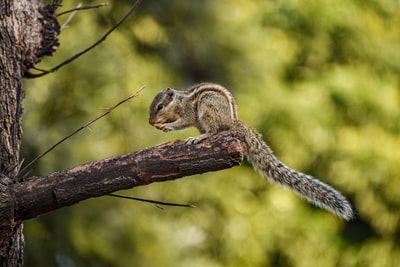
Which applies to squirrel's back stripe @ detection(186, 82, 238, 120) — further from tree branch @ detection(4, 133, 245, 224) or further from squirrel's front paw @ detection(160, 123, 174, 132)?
tree branch @ detection(4, 133, 245, 224)

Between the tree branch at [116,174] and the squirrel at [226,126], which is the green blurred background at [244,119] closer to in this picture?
the squirrel at [226,126]

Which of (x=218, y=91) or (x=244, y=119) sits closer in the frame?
(x=218, y=91)

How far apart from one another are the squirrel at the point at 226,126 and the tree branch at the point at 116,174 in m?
0.22

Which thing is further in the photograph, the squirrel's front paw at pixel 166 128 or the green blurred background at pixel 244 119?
the green blurred background at pixel 244 119

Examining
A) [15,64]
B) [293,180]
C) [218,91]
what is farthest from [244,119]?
[15,64]

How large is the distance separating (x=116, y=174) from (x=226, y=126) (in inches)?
32.0

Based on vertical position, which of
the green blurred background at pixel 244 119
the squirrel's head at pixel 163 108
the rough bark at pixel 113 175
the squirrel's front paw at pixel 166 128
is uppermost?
the green blurred background at pixel 244 119

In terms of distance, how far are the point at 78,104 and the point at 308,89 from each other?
2.81m

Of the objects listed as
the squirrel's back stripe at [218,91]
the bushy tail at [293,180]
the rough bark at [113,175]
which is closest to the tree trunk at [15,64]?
the rough bark at [113,175]

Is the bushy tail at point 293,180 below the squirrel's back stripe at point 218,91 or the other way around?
below

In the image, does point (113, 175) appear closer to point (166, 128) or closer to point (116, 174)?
point (116, 174)

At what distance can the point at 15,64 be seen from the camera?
12.5ft

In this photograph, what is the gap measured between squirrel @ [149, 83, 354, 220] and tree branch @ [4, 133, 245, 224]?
22 cm

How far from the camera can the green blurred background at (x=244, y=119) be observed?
6551 millimetres
